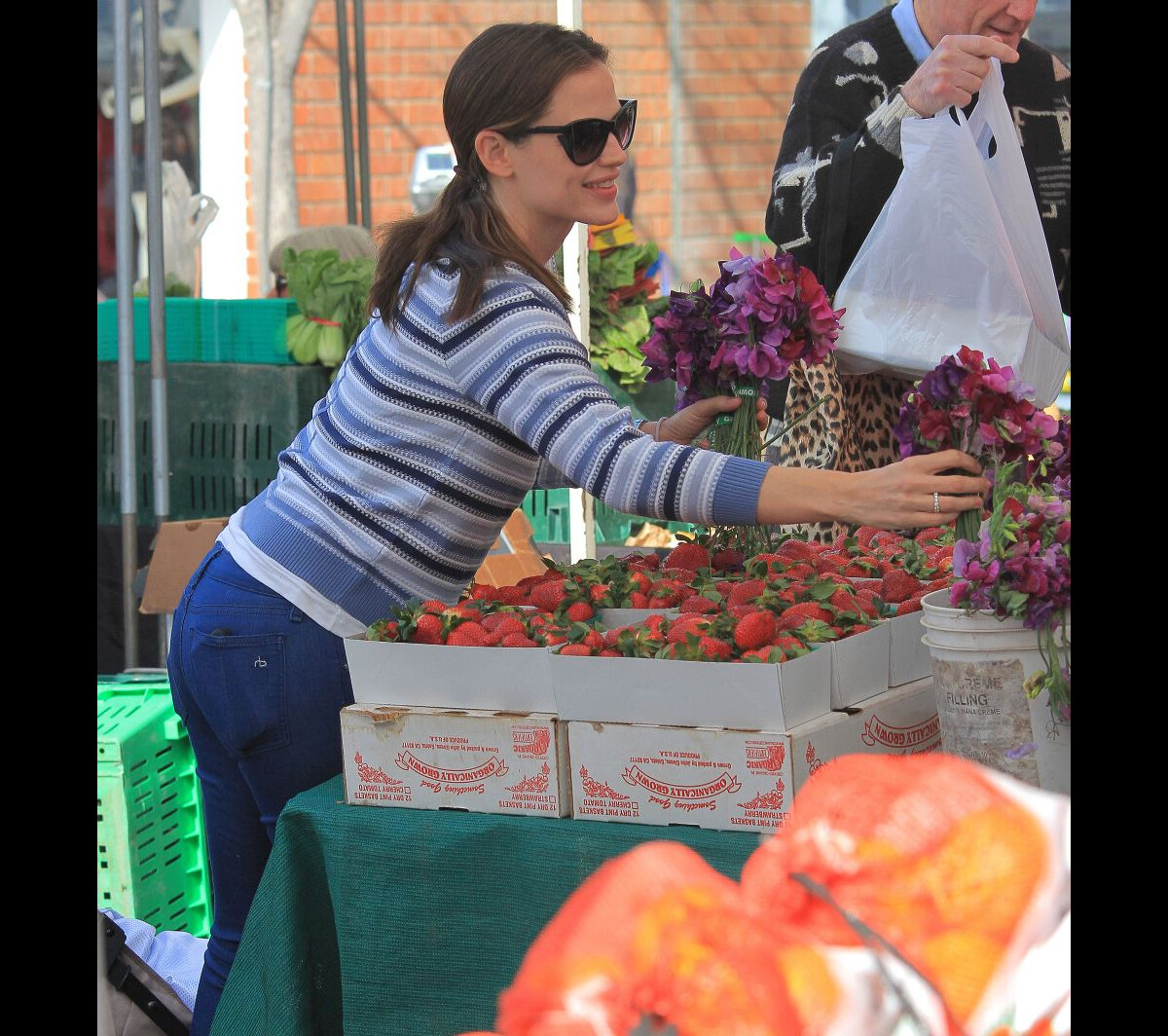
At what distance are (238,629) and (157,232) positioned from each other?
2.32 meters

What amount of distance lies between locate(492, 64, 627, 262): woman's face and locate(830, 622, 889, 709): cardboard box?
664mm

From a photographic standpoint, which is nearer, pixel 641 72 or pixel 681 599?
pixel 681 599

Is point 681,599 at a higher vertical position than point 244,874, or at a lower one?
higher

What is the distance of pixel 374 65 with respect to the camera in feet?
30.3

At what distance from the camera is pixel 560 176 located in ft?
6.75

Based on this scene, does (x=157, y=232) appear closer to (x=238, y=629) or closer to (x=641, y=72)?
(x=238, y=629)

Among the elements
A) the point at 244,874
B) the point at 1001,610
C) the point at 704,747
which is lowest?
the point at 244,874

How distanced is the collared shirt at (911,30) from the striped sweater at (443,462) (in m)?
1.22

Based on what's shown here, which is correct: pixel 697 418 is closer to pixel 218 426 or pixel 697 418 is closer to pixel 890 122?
pixel 890 122

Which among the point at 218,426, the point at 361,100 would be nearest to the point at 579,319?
the point at 218,426

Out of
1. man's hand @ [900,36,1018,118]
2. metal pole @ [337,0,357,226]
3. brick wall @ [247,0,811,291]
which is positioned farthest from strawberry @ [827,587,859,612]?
brick wall @ [247,0,811,291]

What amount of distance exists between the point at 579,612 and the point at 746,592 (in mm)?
217
